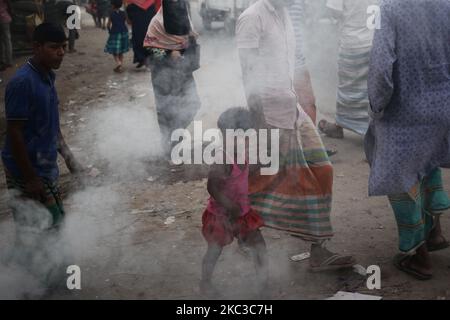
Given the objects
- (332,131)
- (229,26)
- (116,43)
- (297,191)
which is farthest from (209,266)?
(229,26)

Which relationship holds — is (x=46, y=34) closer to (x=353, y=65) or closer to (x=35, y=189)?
(x=35, y=189)

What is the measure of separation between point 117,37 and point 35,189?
265 inches

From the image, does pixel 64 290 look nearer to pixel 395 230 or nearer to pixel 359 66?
pixel 395 230

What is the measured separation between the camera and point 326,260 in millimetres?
3098

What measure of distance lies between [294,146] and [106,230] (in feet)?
5.25

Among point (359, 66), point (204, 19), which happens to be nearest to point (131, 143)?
point (359, 66)

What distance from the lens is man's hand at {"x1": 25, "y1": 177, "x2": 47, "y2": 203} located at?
275cm

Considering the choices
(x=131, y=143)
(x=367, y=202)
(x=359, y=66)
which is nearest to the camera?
(x=367, y=202)

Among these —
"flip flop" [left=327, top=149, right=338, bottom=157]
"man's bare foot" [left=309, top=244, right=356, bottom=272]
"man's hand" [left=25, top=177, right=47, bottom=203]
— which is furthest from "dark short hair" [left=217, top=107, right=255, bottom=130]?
"flip flop" [left=327, top=149, right=338, bottom=157]

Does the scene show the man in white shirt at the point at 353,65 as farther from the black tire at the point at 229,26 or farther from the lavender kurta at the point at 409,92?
the black tire at the point at 229,26

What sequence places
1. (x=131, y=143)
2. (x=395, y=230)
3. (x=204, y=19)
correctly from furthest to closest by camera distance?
(x=204, y=19) → (x=131, y=143) → (x=395, y=230)

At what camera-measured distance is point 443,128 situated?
2889 millimetres

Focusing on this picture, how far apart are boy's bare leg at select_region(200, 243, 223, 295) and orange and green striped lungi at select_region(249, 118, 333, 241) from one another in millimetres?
359

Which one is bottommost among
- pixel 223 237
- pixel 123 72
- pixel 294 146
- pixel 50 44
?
pixel 123 72
